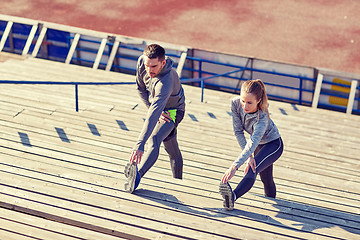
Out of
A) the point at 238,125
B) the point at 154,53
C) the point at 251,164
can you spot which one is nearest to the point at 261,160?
the point at 251,164

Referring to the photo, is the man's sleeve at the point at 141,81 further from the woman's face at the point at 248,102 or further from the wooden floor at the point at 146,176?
the woman's face at the point at 248,102

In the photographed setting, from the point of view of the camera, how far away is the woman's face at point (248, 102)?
588cm

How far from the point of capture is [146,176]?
7125 mm

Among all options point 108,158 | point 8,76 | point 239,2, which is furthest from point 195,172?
point 239,2

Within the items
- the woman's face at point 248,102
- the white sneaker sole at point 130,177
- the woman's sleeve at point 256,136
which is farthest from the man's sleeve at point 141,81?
the woman's sleeve at point 256,136

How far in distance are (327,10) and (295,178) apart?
477 inches

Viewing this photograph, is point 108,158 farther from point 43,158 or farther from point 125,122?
point 125,122

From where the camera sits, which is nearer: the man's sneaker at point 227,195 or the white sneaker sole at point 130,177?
the man's sneaker at point 227,195

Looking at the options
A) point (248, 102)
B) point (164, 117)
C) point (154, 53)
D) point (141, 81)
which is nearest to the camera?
point (248, 102)

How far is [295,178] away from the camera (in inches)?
335

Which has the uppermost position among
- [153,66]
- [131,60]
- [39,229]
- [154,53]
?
[131,60]

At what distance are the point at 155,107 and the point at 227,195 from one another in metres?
1.28

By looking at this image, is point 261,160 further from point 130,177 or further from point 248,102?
point 130,177

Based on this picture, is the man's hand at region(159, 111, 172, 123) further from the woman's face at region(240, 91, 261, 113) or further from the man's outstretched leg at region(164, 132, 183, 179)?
the woman's face at region(240, 91, 261, 113)
